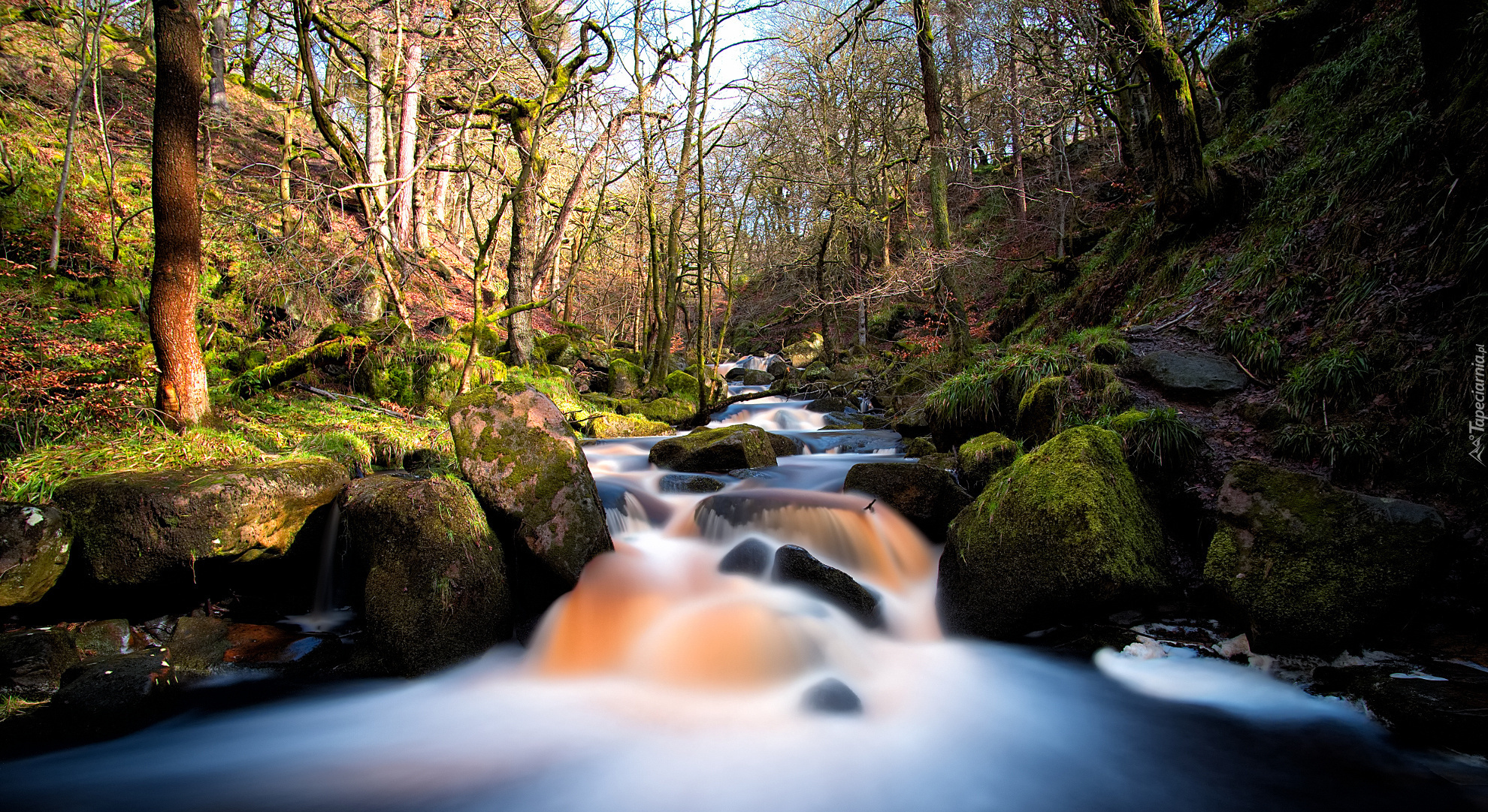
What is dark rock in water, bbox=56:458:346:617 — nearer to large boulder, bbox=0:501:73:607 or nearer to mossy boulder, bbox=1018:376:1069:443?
large boulder, bbox=0:501:73:607

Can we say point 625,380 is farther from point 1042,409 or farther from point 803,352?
point 1042,409

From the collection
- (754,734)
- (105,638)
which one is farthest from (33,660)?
(754,734)

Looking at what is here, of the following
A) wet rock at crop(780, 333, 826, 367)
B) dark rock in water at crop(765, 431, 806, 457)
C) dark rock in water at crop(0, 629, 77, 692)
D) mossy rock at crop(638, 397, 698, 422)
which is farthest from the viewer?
wet rock at crop(780, 333, 826, 367)

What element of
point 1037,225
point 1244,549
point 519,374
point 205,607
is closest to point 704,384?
point 519,374

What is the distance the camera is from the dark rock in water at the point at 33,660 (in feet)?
11.0

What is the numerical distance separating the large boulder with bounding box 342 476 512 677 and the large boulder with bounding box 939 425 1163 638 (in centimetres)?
351

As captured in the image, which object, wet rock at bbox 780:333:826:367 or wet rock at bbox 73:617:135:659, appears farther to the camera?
wet rock at bbox 780:333:826:367

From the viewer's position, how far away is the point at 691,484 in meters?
7.09

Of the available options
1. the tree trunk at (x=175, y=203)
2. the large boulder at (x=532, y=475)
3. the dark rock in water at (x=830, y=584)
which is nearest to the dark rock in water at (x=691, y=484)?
the large boulder at (x=532, y=475)

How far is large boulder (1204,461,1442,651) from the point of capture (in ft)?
11.0

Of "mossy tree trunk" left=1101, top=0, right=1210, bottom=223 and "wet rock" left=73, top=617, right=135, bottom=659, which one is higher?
"mossy tree trunk" left=1101, top=0, right=1210, bottom=223

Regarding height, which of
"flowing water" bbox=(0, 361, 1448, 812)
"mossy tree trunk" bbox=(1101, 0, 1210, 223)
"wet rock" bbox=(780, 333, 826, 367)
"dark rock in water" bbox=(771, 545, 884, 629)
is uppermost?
"mossy tree trunk" bbox=(1101, 0, 1210, 223)

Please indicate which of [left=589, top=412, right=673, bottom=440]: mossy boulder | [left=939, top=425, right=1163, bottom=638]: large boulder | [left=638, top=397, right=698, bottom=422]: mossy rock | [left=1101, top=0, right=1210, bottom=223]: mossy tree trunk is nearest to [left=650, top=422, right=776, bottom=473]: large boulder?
[left=589, top=412, right=673, bottom=440]: mossy boulder

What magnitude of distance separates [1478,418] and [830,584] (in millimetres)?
4198
